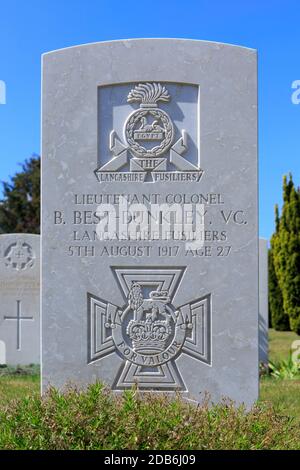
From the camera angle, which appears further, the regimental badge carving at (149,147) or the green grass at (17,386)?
the green grass at (17,386)

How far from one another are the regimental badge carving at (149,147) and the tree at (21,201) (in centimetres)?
1811

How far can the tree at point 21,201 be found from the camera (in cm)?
2370

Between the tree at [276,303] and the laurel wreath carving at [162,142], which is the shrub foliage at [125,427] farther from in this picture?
the tree at [276,303]

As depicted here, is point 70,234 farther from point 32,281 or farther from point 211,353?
point 32,281

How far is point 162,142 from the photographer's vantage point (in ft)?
18.2

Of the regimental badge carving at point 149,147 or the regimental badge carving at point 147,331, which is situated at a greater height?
the regimental badge carving at point 149,147

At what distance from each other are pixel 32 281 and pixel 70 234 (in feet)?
14.1

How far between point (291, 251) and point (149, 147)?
9932mm

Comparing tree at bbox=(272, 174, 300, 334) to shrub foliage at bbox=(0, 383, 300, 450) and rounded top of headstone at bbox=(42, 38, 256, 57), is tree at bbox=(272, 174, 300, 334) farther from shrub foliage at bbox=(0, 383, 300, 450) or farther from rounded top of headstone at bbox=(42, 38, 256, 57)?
shrub foliage at bbox=(0, 383, 300, 450)

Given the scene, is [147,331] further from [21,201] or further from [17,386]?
[21,201]

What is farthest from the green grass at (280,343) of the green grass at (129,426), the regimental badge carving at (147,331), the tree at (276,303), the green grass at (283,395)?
the green grass at (129,426)

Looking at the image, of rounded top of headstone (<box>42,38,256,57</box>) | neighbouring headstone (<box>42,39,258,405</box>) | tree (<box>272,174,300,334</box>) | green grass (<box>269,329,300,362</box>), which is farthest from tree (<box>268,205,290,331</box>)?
rounded top of headstone (<box>42,38,256,57</box>)

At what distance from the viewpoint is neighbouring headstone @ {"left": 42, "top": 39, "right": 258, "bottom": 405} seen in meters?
5.45
